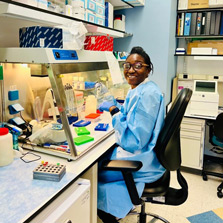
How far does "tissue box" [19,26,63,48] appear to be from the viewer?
4.41 feet

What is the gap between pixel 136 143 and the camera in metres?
1.37

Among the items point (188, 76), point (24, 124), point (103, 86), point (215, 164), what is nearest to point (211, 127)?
point (215, 164)

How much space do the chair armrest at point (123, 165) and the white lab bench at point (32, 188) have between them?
0.08 meters

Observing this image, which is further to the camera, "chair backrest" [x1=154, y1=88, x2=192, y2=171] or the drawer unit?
the drawer unit

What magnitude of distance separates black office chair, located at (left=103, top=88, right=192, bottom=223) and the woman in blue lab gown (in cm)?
5

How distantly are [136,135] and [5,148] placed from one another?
2.43 feet

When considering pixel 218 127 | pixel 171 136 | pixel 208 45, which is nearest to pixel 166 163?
pixel 171 136

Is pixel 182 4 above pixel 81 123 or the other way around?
above

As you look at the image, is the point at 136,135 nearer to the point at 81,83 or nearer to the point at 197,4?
the point at 81,83

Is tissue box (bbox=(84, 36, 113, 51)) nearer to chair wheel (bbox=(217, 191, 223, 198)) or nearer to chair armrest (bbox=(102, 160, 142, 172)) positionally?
chair armrest (bbox=(102, 160, 142, 172))

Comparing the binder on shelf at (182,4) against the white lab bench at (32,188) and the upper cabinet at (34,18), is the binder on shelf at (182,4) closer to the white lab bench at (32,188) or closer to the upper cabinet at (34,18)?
the upper cabinet at (34,18)

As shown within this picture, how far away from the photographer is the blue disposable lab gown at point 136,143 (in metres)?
1.37

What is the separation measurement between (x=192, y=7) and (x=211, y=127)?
1.59 meters

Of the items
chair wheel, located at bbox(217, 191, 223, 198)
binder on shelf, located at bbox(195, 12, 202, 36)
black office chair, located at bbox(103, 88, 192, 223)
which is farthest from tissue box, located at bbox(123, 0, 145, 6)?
chair wheel, located at bbox(217, 191, 223, 198)
